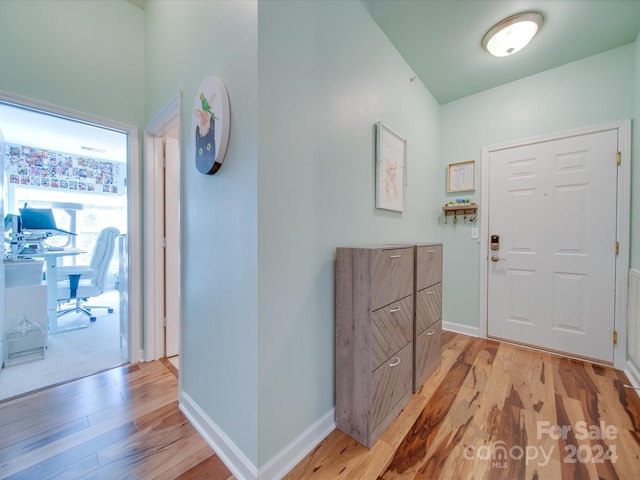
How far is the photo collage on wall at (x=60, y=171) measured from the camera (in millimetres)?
3824

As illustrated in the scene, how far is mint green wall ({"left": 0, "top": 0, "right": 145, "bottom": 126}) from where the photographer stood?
1.63 metres

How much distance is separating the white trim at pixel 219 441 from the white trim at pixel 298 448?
8 cm

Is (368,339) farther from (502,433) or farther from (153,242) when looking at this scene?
(153,242)

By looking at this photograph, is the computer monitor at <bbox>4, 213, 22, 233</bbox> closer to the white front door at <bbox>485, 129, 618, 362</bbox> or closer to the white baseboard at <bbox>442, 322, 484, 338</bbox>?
the white baseboard at <bbox>442, 322, 484, 338</bbox>

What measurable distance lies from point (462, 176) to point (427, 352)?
1993mm

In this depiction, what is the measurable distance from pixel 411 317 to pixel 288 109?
1.47 meters

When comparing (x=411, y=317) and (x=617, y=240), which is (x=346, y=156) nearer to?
(x=411, y=317)

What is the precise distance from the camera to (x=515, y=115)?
2443 millimetres

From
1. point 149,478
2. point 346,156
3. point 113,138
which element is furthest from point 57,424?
point 113,138

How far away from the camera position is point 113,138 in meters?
3.60

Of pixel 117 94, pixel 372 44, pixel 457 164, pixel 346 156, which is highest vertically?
pixel 372 44

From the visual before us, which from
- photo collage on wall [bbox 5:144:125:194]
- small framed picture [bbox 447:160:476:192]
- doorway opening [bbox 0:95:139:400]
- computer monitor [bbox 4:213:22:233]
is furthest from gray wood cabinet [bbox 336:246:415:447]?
photo collage on wall [bbox 5:144:125:194]

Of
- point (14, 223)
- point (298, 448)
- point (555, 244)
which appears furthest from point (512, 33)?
point (14, 223)

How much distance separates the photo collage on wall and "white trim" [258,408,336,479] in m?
5.69
